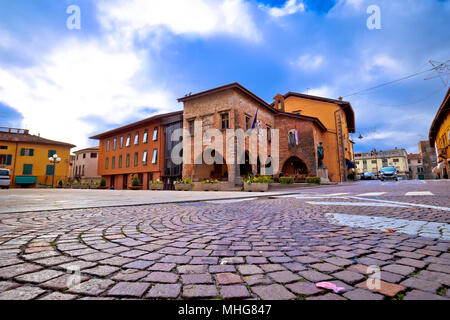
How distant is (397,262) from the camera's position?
1.47 m

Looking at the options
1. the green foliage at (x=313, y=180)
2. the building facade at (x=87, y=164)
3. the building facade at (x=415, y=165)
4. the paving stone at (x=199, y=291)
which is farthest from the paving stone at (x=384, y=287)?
the building facade at (x=415, y=165)

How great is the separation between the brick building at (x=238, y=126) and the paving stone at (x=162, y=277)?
1526cm

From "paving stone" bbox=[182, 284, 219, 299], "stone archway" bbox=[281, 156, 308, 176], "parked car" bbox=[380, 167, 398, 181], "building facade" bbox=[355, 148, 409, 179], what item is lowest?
"paving stone" bbox=[182, 284, 219, 299]

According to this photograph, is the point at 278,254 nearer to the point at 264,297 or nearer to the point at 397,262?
the point at 264,297

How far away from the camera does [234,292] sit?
3.52 feet

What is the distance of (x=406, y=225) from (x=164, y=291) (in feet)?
9.72

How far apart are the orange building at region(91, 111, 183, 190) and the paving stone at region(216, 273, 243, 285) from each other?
20.6 metres

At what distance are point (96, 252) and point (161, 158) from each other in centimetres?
2216

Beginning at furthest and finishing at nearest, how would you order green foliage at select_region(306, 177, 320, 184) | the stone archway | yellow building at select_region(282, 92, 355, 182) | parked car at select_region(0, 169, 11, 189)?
yellow building at select_region(282, 92, 355, 182)
the stone archway
parked car at select_region(0, 169, 11, 189)
green foliage at select_region(306, 177, 320, 184)

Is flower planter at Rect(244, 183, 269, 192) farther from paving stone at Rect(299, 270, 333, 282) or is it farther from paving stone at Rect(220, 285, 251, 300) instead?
paving stone at Rect(220, 285, 251, 300)

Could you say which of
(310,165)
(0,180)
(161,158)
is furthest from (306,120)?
(0,180)

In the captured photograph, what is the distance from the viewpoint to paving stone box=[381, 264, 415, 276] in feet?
4.26

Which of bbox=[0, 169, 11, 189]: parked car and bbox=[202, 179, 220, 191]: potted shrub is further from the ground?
bbox=[0, 169, 11, 189]: parked car

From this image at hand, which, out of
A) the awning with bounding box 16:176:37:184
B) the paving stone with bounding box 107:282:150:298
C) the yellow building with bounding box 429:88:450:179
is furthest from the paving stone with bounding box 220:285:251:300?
the awning with bounding box 16:176:37:184
